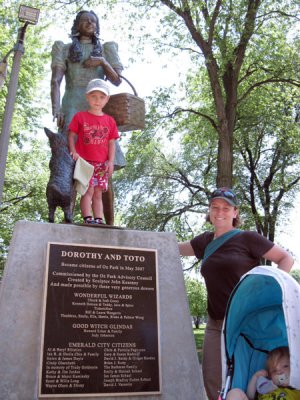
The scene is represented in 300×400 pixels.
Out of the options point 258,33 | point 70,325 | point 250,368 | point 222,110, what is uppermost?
point 258,33

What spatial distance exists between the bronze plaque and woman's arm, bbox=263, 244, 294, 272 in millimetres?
1128

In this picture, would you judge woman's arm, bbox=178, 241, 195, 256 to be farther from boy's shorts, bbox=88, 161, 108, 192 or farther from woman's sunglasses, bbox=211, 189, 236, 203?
boy's shorts, bbox=88, 161, 108, 192

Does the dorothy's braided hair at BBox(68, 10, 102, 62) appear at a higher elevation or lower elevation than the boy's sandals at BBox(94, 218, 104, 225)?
higher

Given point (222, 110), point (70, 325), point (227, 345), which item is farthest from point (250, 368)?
point (222, 110)

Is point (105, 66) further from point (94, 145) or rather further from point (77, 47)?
point (94, 145)

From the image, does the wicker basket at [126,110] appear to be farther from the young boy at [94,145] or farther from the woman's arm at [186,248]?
the woman's arm at [186,248]

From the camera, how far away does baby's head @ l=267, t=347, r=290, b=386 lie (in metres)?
3.13

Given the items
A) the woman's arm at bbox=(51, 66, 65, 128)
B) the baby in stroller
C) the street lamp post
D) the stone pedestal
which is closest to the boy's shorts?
the stone pedestal

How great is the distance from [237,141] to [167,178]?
3330mm

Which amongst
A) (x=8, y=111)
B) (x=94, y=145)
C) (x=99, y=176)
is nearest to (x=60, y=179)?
(x=99, y=176)

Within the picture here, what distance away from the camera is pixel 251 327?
12.1 feet

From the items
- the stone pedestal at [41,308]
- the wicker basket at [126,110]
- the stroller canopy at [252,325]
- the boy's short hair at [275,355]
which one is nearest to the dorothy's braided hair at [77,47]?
the wicker basket at [126,110]

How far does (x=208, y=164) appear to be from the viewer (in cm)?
2205

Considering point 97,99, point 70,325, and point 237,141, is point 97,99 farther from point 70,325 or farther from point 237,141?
point 237,141
